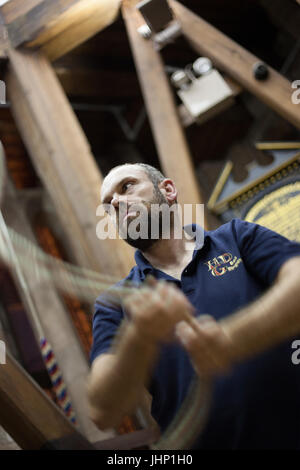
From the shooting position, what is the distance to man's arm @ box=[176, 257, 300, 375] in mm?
867

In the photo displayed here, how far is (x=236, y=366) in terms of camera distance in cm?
108

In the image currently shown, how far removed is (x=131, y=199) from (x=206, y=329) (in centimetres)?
57

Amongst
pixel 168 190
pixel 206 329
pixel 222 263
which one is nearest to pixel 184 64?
pixel 168 190

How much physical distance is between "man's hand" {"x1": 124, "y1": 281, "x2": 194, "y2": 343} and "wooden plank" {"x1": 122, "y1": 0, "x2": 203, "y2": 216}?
1983 mm

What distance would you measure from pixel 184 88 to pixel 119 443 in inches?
107

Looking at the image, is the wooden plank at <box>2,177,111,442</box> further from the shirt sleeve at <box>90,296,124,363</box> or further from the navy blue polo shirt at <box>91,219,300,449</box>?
the navy blue polo shirt at <box>91,219,300,449</box>

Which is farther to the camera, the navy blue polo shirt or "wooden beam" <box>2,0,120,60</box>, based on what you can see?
"wooden beam" <box>2,0,120,60</box>

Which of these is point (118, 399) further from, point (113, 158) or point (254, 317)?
point (113, 158)

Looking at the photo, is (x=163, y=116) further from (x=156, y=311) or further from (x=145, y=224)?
(x=156, y=311)

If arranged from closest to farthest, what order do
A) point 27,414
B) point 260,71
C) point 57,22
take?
point 27,414 < point 260,71 < point 57,22

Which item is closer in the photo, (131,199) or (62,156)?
(131,199)

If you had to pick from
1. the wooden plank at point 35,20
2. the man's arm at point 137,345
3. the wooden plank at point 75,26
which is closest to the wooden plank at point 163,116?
the wooden plank at point 75,26

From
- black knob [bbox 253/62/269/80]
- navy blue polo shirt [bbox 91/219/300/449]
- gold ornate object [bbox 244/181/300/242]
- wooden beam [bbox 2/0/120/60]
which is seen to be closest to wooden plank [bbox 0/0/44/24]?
wooden beam [bbox 2/0/120/60]

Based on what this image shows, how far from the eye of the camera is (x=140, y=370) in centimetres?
84
